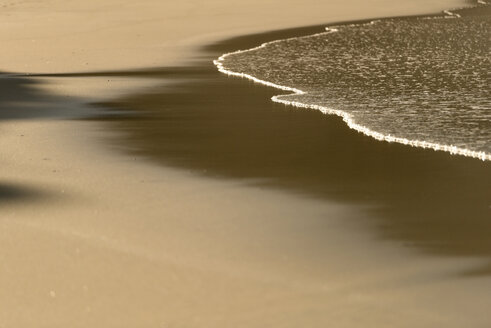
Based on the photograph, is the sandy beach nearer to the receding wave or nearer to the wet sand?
the wet sand

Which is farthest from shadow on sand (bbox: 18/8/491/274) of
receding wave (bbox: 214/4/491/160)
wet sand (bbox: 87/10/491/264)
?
receding wave (bbox: 214/4/491/160)

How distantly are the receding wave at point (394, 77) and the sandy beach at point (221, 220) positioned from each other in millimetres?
641

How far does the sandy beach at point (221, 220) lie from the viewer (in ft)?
20.5

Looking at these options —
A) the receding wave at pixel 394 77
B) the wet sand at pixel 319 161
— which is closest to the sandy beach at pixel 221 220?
the wet sand at pixel 319 161

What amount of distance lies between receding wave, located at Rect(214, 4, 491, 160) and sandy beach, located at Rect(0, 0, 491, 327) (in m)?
0.64

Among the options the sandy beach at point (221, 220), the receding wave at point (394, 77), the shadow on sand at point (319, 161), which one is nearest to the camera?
the sandy beach at point (221, 220)

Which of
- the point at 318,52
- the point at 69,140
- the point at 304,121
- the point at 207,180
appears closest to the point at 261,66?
the point at 318,52

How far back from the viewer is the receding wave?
484 inches

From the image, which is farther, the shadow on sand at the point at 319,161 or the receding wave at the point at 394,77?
the receding wave at the point at 394,77

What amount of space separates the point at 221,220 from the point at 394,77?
9851 mm

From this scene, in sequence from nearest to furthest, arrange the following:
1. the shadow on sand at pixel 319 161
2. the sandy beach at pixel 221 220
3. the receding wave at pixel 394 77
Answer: the sandy beach at pixel 221 220
the shadow on sand at pixel 319 161
the receding wave at pixel 394 77

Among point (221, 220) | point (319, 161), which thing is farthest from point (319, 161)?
point (221, 220)

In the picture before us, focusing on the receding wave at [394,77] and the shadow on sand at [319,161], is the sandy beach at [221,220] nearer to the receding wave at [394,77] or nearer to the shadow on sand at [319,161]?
the shadow on sand at [319,161]

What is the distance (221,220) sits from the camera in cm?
827
